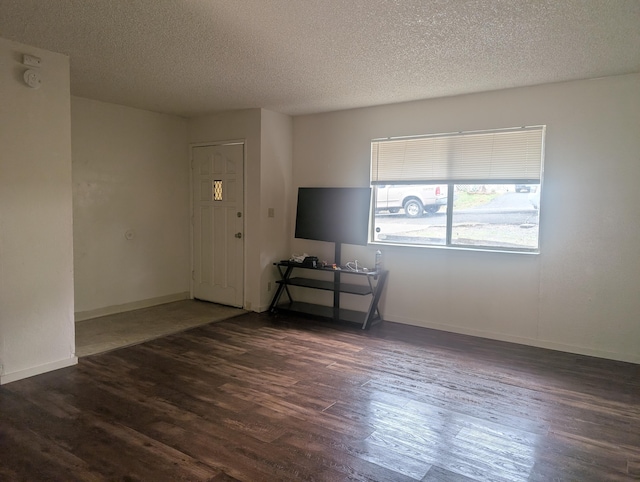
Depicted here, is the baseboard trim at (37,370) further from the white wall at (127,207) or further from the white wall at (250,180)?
the white wall at (250,180)

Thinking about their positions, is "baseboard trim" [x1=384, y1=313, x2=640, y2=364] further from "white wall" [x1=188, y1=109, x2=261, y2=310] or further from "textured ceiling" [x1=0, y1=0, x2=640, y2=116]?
"textured ceiling" [x1=0, y1=0, x2=640, y2=116]

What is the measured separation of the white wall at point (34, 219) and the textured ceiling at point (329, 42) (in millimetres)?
346

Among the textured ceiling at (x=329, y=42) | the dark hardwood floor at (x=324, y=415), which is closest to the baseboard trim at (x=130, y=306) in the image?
the dark hardwood floor at (x=324, y=415)

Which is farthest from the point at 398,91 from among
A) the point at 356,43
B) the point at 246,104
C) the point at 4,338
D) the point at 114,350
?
the point at 4,338

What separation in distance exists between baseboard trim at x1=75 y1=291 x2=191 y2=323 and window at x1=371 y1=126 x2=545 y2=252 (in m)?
2.86

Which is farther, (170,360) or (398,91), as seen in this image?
(398,91)

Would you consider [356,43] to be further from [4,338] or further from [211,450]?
[4,338]

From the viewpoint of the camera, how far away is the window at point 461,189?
422cm

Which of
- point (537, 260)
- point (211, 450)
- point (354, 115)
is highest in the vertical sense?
point (354, 115)

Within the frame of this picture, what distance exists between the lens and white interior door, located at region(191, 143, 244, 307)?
553 centimetres

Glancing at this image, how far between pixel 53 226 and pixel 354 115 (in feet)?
11.0

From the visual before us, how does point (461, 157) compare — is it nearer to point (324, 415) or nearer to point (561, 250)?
point (561, 250)

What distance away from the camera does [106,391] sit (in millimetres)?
3096

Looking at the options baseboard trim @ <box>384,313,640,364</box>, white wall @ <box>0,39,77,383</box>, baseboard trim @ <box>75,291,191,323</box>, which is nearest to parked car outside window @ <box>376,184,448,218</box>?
baseboard trim @ <box>384,313,640,364</box>
